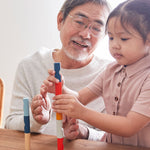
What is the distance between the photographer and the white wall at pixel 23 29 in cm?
258

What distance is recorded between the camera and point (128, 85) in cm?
74

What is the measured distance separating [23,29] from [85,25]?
1.70m

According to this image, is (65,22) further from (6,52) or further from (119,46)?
(6,52)

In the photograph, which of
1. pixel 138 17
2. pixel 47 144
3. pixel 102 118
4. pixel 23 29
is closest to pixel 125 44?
pixel 138 17

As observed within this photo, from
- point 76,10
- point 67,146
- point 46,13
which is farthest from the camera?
point 46,13

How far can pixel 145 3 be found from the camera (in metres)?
0.68

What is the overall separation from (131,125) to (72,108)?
0.17 metres

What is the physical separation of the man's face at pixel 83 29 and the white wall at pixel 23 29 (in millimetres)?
1417

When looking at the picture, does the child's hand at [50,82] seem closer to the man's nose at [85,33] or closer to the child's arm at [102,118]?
the child's arm at [102,118]

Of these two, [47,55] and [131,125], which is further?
[47,55]

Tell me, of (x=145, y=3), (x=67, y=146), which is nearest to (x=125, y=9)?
(x=145, y=3)

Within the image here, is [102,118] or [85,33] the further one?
[85,33]

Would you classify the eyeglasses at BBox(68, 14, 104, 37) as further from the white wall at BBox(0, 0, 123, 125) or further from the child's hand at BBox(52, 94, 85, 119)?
the white wall at BBox(0, 0, 123, 125)

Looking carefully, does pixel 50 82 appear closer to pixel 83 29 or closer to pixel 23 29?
pixel 83 29
